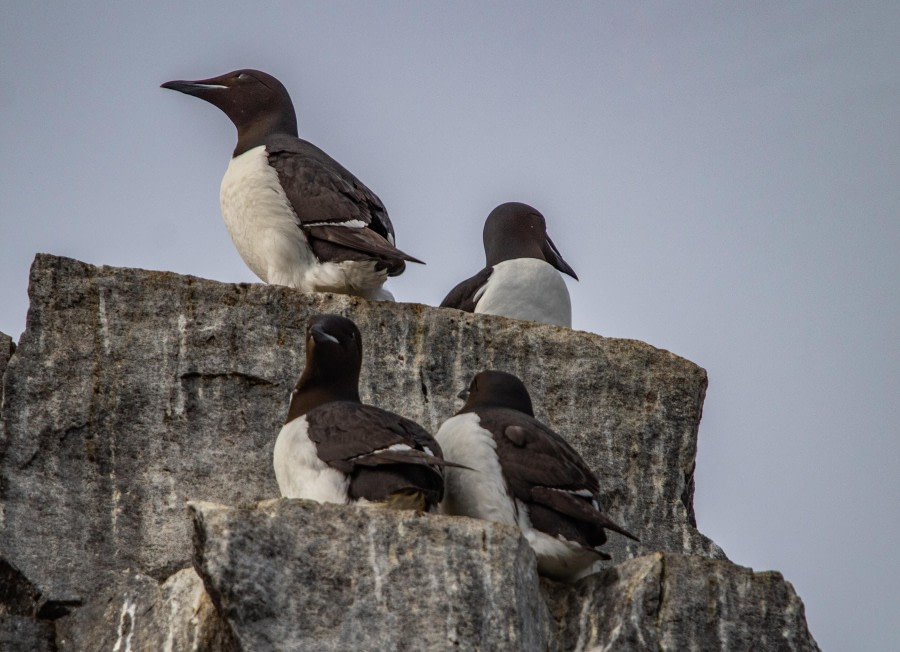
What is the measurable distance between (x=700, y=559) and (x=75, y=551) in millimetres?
3226

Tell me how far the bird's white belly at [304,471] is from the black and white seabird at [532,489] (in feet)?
2.28

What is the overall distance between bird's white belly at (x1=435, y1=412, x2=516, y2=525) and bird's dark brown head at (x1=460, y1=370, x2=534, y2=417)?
357mm

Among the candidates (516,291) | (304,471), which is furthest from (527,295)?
(304,471)

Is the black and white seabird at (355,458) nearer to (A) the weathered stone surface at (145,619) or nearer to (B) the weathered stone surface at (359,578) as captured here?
(B) the weathered stone surface at (359,578)

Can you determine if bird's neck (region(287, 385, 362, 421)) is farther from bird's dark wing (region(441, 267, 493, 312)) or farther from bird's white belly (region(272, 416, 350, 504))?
bird's dark wing (region(441, 267, 493, 312))

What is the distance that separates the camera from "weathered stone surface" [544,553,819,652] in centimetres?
721

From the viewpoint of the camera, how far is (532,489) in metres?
7.52

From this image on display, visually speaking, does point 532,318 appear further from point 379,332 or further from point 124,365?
point 124,365

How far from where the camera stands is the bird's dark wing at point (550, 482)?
743cm

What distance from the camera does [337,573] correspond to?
22.0 ft

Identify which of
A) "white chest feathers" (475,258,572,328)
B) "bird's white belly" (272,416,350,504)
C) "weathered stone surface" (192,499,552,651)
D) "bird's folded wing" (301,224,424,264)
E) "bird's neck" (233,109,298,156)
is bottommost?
"weathered stone surface" (192,499,552,651)

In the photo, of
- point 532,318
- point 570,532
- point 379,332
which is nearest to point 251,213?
point 379,332

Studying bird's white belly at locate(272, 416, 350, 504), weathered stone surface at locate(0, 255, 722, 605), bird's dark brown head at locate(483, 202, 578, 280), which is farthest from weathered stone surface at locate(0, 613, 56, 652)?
bird's dark brown head at locate(483, 202, 578, 280)

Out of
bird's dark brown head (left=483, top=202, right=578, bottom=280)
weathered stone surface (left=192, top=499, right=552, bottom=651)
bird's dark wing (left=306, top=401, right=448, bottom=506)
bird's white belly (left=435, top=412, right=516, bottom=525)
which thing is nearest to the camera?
weathered stone surface (left=192, top=499, right=552, bottom=651)
